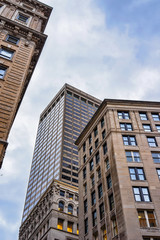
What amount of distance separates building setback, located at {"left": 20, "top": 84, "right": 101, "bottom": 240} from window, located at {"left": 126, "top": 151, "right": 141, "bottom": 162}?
99.2 ft

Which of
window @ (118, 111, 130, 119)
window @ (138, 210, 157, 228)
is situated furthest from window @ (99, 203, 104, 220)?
window @ (118, 111, 130, 119)

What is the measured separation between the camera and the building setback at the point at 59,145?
91750 mm

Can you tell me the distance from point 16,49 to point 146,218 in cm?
2631

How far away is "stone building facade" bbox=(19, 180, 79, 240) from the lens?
53.5 metres

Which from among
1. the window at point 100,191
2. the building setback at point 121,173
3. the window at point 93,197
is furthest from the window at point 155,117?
the window at point 93,197

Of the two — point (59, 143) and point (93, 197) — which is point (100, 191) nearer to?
point (93, 197)

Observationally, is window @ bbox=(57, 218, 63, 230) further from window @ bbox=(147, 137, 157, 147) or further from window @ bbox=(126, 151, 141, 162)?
window @ bbox=(147, 137, 157, 147)

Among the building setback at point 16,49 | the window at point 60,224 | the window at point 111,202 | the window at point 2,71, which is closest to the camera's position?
the building setback at point 16,49

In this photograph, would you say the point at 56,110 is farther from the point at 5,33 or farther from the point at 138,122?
the point at 5,33

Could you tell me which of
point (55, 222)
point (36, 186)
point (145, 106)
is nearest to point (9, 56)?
point (145, 106)

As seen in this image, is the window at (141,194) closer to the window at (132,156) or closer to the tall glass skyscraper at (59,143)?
the window at (132,156)

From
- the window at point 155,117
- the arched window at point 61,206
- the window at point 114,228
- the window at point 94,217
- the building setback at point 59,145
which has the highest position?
the building setback at point 59,145

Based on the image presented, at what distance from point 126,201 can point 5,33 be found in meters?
27.1

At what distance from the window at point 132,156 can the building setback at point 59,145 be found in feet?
99.2
